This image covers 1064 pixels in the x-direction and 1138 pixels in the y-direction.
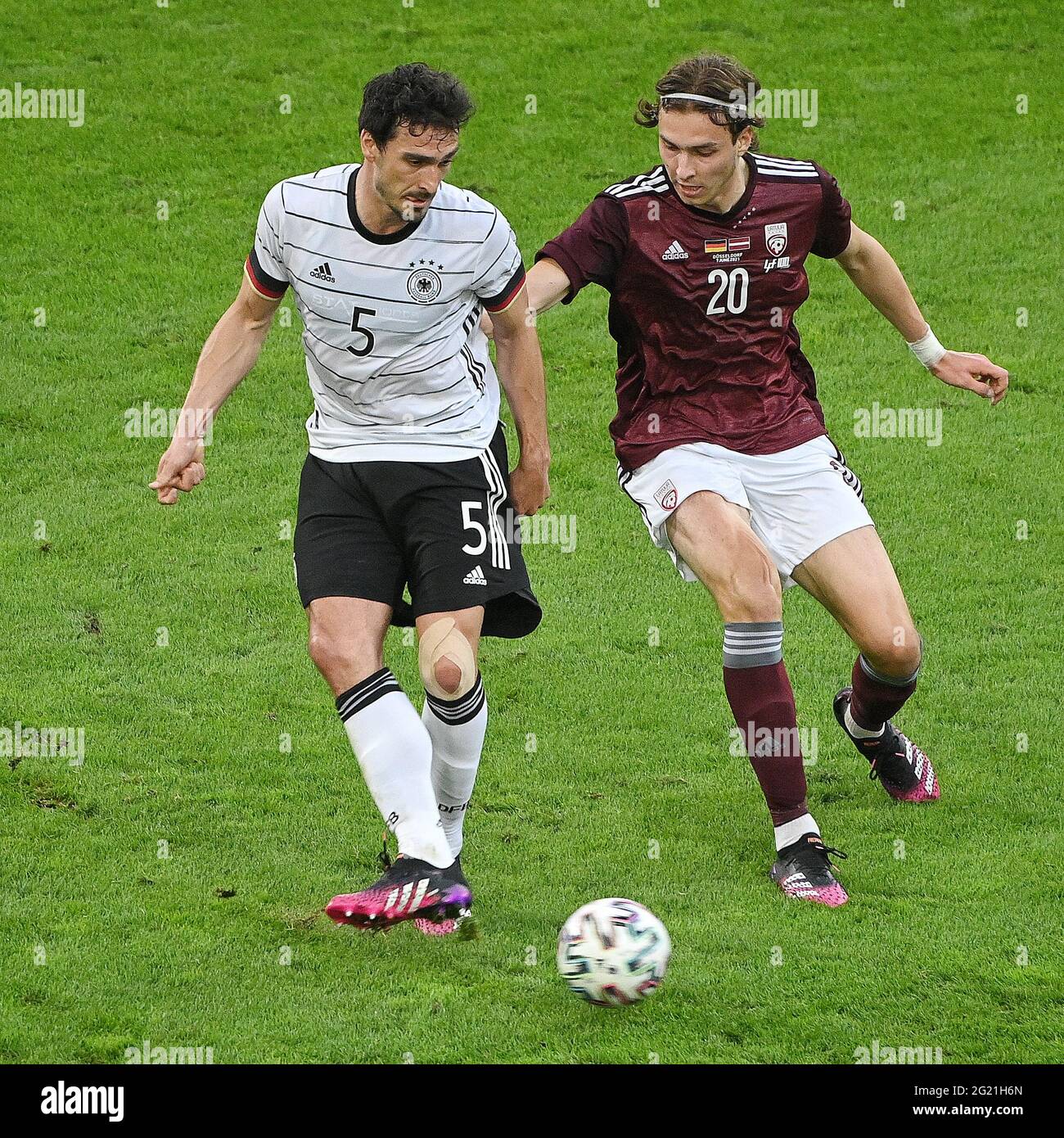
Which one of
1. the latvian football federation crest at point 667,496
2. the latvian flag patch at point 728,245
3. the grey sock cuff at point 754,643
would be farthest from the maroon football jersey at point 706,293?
the grey sock cuff at point 754,643

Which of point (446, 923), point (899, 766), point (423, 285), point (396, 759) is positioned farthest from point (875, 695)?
point (423, 285)

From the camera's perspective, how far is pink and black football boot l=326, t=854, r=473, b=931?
462cm

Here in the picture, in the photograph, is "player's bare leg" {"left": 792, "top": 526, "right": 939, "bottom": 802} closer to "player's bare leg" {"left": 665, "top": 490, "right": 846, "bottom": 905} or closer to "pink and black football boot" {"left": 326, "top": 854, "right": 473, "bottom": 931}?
"player's bare leg" {"left": 665, "top": 490, "right": 846, "bottom": 905}

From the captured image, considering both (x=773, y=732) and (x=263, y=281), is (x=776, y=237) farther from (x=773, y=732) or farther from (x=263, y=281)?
(x=263, y=281)

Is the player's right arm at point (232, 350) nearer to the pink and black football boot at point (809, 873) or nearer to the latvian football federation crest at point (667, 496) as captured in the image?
the latvian football federation crest at point (667, 496)

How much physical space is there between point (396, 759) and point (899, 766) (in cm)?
211

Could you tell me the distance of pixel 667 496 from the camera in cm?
569

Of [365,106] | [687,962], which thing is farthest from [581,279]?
[687,962]

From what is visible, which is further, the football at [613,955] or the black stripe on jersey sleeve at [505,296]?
the black stripe on jersey sleeve at [505,296]

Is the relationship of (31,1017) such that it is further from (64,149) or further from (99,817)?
(64,149)

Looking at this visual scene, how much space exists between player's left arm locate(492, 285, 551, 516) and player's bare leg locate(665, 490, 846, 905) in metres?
0.56

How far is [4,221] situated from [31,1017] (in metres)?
8.36

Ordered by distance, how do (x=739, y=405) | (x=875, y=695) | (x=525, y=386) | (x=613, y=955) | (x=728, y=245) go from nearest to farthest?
(x=613, y=955), (x=525, y=386), (x=728, y=245), (x=739, y=405), (x=875, y=695)

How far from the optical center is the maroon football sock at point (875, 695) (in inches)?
233
